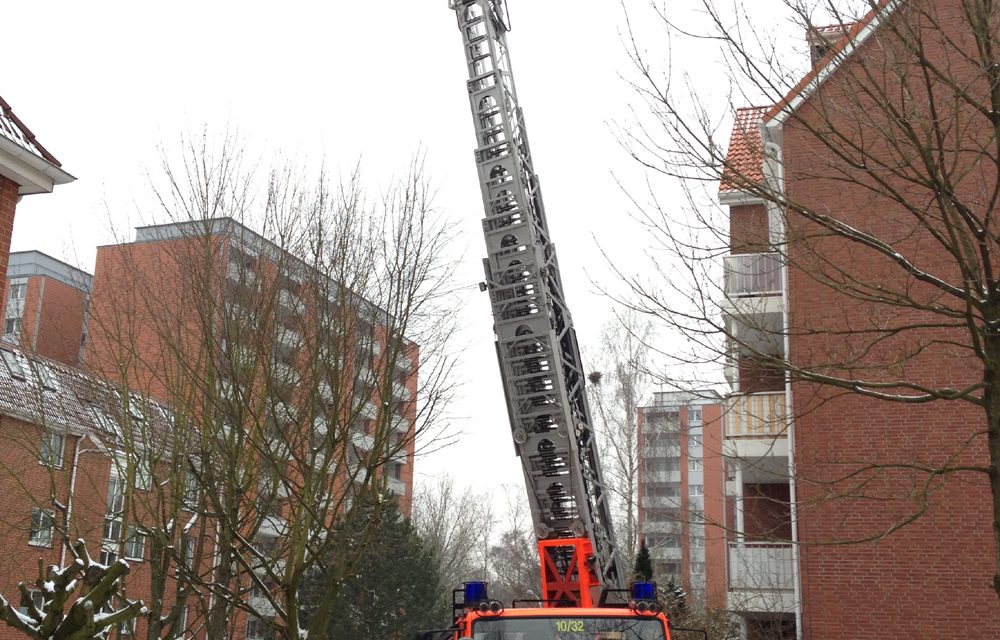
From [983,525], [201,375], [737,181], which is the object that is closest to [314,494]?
[201,375]

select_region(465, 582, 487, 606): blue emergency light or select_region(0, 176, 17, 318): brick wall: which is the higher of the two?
select_region(0, 176, 17, 318): brick wall

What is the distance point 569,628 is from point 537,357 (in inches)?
162

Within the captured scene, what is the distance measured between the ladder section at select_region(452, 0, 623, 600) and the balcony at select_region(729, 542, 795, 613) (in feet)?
16.2

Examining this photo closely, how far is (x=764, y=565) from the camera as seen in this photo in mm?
17750

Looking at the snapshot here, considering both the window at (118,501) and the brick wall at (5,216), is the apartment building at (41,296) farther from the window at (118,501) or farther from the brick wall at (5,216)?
the brick wall at (5,216)

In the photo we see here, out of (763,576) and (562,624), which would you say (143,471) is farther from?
(763,576)

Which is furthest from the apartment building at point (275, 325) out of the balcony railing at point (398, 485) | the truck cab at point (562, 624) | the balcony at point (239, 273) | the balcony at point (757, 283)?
the balcony railing at point (398, 485)

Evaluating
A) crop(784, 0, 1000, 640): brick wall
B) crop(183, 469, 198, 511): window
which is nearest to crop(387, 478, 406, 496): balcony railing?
crop(183, 469, 198, 511): window

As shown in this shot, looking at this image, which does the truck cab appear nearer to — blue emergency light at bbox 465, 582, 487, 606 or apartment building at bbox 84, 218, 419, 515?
blue emergency light at bbox 465, 582, 487, 606

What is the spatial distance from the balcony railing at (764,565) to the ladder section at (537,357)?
5.32m

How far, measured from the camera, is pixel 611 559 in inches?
506

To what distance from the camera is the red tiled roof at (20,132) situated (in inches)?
578

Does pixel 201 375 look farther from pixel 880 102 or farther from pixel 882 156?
pixel 882 156

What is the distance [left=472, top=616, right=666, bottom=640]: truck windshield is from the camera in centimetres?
909
